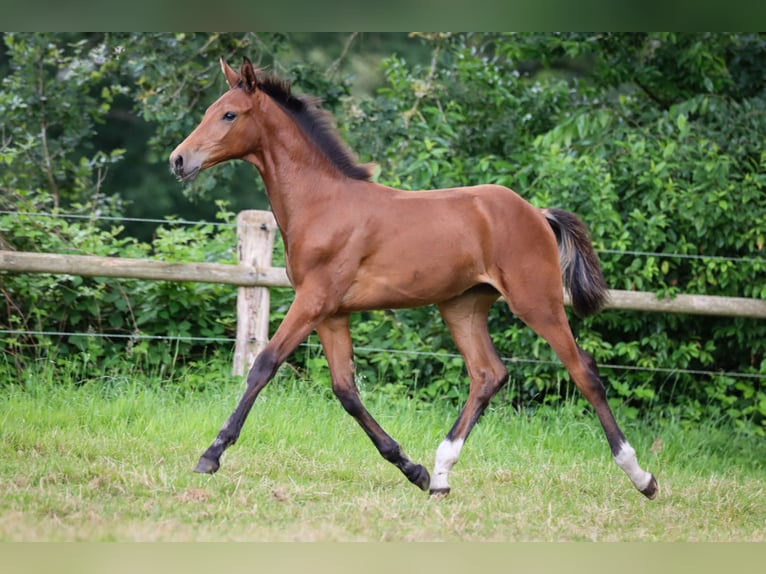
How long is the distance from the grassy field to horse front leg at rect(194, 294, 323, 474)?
0.69ft

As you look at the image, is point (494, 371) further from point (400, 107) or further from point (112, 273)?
point (400, 107)

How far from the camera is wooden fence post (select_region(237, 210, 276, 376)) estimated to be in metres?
6.98

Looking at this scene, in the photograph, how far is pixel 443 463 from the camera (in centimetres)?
509

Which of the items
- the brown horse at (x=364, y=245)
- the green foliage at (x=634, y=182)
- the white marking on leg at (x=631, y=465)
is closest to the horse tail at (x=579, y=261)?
the brown horse at (x=364, y=245)

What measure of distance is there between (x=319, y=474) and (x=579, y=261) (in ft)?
6.37

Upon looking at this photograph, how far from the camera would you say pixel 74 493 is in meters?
4.56

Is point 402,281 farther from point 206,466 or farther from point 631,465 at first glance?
point 631,465

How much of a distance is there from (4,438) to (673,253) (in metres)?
5.10

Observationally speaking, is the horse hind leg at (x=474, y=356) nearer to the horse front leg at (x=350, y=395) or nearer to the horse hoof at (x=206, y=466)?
the horse front leg at (x=350, y=395)

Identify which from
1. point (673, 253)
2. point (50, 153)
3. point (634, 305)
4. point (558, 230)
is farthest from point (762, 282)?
point (50, 153)

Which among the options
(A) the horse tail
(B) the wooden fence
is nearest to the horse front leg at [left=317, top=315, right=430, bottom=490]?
(A) the horse tail

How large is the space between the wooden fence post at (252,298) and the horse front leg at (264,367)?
7.22 feet

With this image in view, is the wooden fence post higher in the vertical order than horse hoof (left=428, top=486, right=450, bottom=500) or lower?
higher

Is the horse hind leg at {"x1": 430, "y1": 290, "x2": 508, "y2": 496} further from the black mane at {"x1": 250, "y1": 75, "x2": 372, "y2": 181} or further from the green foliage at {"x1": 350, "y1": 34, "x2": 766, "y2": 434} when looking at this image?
the green foliage at {"x1": 350, "y1": 34, "x2": 766, "y2": 434}
